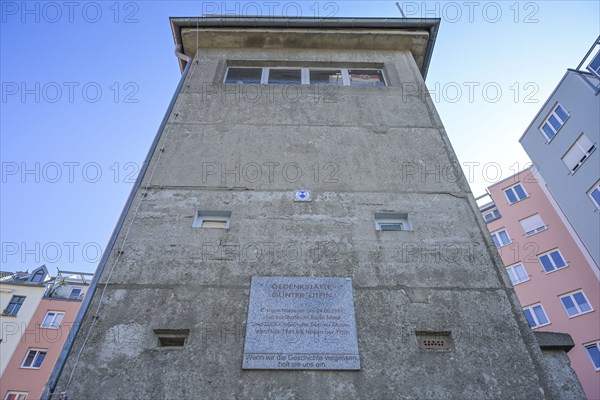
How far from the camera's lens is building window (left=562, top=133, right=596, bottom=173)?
16.2m

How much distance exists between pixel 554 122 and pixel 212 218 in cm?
1878

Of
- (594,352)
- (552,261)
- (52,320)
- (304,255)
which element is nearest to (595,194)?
(552,261)

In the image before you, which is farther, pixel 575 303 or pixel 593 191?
pixel 575 303

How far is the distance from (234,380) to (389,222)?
9.84 ft

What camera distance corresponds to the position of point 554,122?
61.3ft

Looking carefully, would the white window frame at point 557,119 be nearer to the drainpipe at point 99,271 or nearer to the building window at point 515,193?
the building window at point 515,193

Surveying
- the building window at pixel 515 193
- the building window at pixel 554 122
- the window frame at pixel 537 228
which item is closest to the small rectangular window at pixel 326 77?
the building window at pixel 554 122

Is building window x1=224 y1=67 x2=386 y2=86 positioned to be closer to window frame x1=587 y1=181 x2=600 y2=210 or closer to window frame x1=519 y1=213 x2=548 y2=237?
window frame x1=587 y1=181 x2=600 y2=210

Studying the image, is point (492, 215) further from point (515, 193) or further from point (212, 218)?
point (212, 218)

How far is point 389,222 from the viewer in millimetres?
5777

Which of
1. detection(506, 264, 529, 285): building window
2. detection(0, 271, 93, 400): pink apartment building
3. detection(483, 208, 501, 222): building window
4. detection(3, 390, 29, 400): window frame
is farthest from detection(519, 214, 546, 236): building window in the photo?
detection(3, 390, 29, 400): window frame

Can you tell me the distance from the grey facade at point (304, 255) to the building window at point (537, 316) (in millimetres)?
17631

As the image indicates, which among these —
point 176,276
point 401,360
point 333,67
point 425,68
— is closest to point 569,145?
point 425,68

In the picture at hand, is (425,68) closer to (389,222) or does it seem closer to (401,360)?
(389,222)
